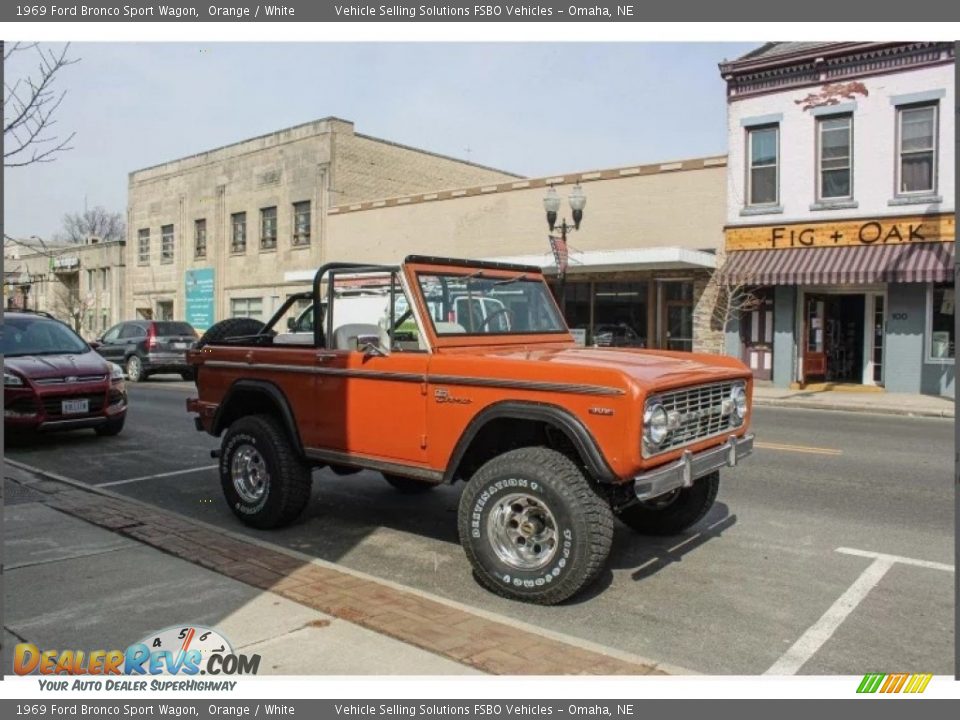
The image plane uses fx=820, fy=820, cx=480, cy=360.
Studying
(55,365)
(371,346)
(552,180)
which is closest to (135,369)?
(55,365)

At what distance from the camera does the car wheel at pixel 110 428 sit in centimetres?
1094

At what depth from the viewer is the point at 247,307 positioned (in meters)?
35.1

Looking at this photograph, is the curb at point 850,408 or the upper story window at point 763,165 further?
the upper story window at point 763,165

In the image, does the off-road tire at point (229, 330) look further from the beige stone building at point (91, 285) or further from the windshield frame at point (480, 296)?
the beige stone building at point (91, 285)

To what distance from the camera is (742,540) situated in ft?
19.9

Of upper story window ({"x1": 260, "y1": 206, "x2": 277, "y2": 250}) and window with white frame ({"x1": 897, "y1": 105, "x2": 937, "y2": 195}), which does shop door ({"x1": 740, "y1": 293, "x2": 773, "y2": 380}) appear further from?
upper story window ({"x1": 260, "y1": 206, "x2": 277, "y2": 250})

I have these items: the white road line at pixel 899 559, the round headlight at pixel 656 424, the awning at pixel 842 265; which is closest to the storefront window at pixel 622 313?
Result: the awning at pixel 842 265

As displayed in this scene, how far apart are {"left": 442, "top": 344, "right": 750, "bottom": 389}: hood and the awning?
47.1ft

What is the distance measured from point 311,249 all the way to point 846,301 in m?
19.6

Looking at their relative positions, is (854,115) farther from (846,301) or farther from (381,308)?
(381,308)

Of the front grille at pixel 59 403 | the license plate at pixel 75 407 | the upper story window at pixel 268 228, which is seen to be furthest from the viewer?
the upper story window at pixel 268 228

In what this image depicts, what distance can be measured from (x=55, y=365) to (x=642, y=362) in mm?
8278

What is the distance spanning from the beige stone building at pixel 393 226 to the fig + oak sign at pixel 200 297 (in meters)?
0.10

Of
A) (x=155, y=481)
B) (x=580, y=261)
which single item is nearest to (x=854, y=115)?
(x=580, y=261)
